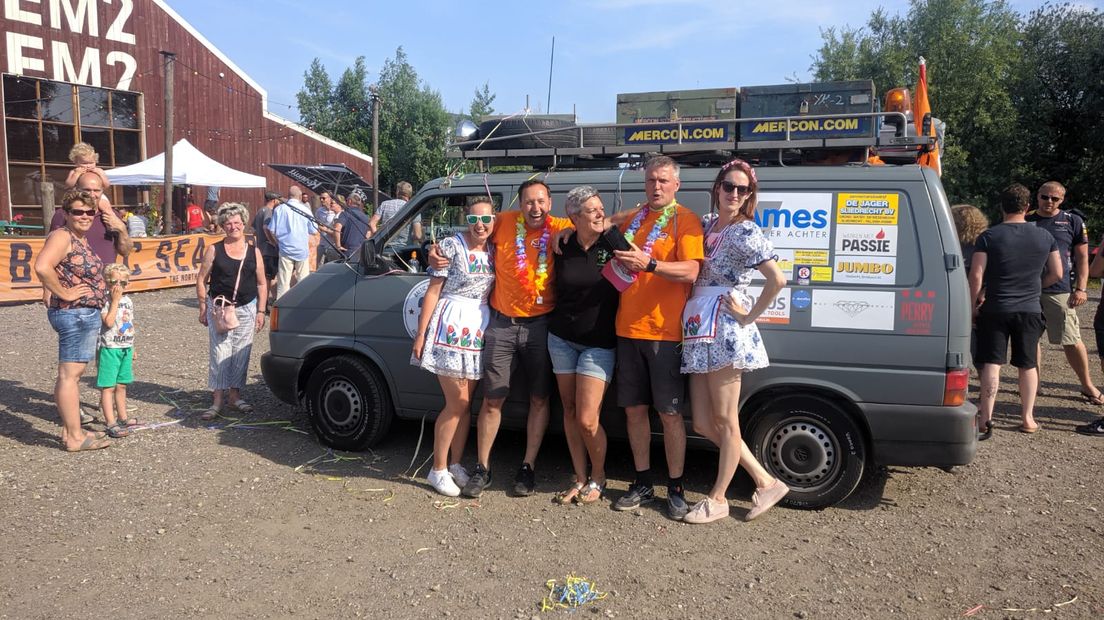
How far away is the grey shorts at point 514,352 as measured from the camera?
4.49 metres

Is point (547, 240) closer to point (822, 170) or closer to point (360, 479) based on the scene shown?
point (822, 170)

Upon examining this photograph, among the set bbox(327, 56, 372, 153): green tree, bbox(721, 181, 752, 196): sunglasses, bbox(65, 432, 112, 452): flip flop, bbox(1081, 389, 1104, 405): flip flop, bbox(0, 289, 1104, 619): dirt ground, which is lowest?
bbox(0, 289, 1104, 619): dirt ground

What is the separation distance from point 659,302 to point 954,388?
160cm

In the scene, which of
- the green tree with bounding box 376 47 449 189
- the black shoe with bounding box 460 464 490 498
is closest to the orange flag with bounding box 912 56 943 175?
the black shoe with bounding box 460 464 490 498

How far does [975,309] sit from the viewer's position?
235 inches

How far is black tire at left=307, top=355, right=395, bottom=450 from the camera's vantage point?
5379 millimetres

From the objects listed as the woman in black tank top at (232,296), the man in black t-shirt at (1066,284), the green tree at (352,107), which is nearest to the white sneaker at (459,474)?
the woman in black tank top at (232,296)

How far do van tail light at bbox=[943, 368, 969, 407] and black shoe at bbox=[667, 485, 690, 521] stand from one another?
1.48m

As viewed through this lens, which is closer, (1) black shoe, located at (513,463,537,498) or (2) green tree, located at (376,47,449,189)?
(1) black shoe, located at (513,463,537,498)

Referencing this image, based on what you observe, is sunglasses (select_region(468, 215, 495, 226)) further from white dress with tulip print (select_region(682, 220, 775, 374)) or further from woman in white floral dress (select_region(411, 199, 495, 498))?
white dress with tulip print (select_region(682, 220, 775, 374))

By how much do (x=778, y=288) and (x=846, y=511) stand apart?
1536 mm

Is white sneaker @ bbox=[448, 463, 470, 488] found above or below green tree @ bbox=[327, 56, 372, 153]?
below

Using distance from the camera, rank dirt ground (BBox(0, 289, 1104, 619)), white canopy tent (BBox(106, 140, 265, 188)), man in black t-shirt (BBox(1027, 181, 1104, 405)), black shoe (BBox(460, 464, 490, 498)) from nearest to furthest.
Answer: dirt ground (BBox(0, 289, 1104, 619)) < black shoe (BBox(460, 464, 490, 498)) < man in black t-shirt (BBox(1027, 181, 1104, 405)) < white canopy tent (BBox(106, 140, 265, 188))

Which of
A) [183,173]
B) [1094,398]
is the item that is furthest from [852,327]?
[183,173]
